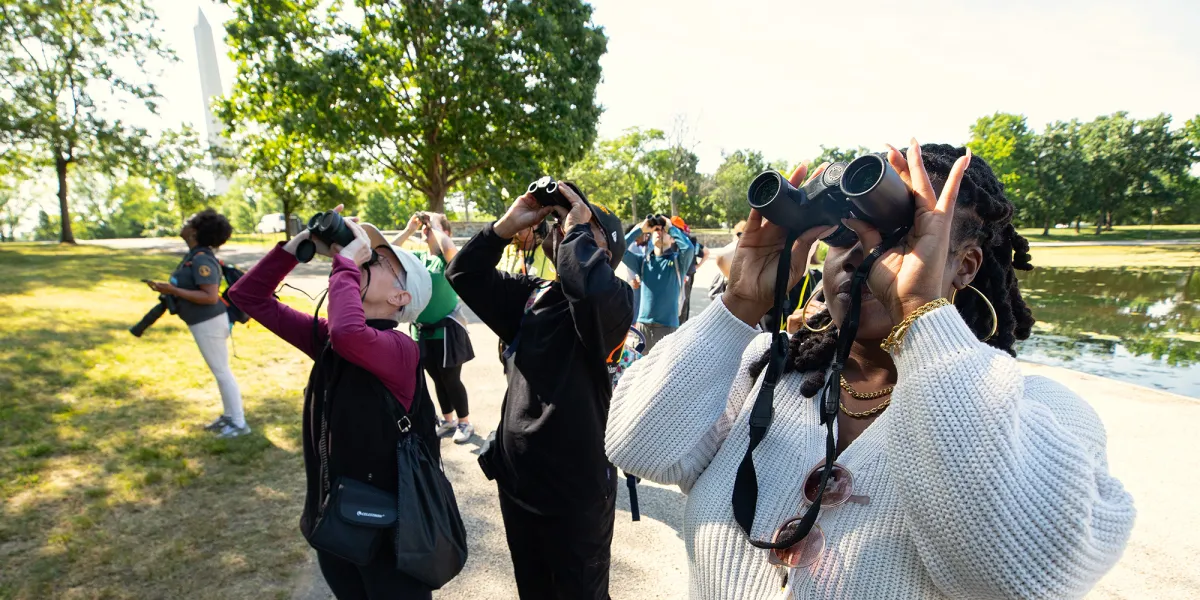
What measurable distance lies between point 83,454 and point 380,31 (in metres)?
13.3

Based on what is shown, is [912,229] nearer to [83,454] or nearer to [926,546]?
[926,546]

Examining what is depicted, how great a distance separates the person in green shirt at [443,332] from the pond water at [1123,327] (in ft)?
21.2

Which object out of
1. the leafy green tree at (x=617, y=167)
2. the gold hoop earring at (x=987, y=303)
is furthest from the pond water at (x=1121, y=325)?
the leafy green tree at (x=617, y=167)

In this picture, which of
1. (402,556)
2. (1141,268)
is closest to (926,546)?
(402,556)

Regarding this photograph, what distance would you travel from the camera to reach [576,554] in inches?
92.1

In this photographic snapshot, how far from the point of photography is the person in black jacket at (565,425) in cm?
230

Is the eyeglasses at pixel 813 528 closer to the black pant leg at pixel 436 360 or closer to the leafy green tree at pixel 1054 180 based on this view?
the black pant leg at pixel 436 360

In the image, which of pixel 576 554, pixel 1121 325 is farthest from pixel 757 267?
pixel 1121 325

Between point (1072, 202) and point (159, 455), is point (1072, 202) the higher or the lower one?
the higher one

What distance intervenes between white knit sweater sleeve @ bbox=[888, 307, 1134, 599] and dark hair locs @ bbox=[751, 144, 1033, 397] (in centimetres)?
34

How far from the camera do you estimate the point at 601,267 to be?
2.27m

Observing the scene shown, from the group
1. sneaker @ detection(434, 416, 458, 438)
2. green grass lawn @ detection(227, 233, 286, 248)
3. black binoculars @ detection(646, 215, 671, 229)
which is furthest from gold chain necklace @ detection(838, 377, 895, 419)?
green grass lawn @ detection(227, 233, 286, 248)

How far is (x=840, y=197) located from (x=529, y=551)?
1963mm

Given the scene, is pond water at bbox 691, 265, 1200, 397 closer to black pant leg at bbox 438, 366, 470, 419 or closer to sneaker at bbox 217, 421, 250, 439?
black pant leg at bbox 438, 366, 470, 419
